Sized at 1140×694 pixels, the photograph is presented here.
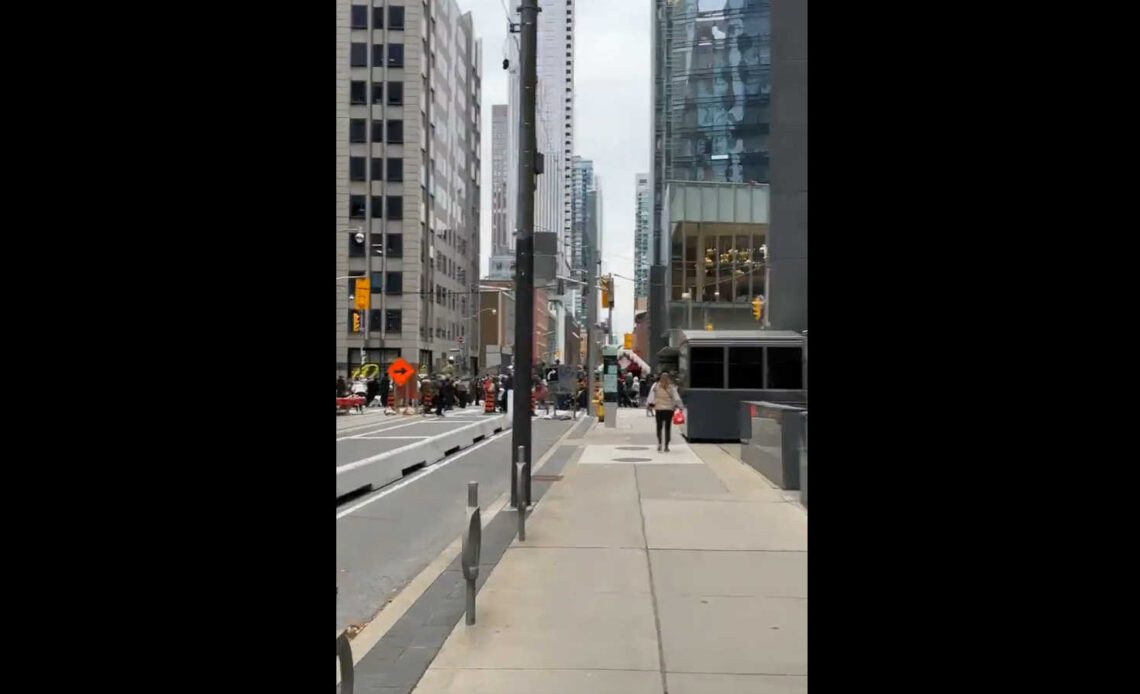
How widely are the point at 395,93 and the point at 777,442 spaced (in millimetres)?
62346

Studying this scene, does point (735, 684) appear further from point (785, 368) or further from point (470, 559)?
point (785, 368)

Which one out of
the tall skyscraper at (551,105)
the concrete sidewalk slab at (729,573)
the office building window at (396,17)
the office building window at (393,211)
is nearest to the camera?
the concrete sidewalk slab at (729,573)

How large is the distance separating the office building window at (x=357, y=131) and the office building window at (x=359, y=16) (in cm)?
697

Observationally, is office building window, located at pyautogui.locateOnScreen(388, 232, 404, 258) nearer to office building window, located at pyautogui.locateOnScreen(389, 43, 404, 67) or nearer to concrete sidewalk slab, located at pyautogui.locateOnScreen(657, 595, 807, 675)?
office building window, located at pyautogui.locateOnScreen(389, 43, 404, 67)

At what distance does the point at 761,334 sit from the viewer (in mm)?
21016

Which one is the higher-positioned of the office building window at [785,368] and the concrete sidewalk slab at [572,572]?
the office building window at [785,368]

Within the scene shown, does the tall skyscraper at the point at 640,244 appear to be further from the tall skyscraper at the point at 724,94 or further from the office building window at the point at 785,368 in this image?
the office building window at the point at 785,368

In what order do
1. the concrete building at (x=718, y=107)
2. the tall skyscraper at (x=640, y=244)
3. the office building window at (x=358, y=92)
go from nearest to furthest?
the concrete building at (x=718, y=107) < the office building window at (x=358, y=92) < the tall skyscraper at (x=640, y=244)

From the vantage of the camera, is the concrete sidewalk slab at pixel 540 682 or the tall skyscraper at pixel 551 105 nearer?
the concrete sidewalk slab at pixel 540 682

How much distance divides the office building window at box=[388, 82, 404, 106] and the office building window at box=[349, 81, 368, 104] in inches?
70.2

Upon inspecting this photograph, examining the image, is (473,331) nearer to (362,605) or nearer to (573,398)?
(573,398)

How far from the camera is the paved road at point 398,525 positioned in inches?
305

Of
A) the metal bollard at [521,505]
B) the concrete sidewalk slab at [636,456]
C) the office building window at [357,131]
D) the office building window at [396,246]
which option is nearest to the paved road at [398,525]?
the metal bollard at [521,505]

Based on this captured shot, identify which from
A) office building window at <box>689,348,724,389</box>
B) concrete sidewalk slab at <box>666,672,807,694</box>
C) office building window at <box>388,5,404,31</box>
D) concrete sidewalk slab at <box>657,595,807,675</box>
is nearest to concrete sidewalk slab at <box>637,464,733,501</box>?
office building window at <box>689,348,724,389</box>
